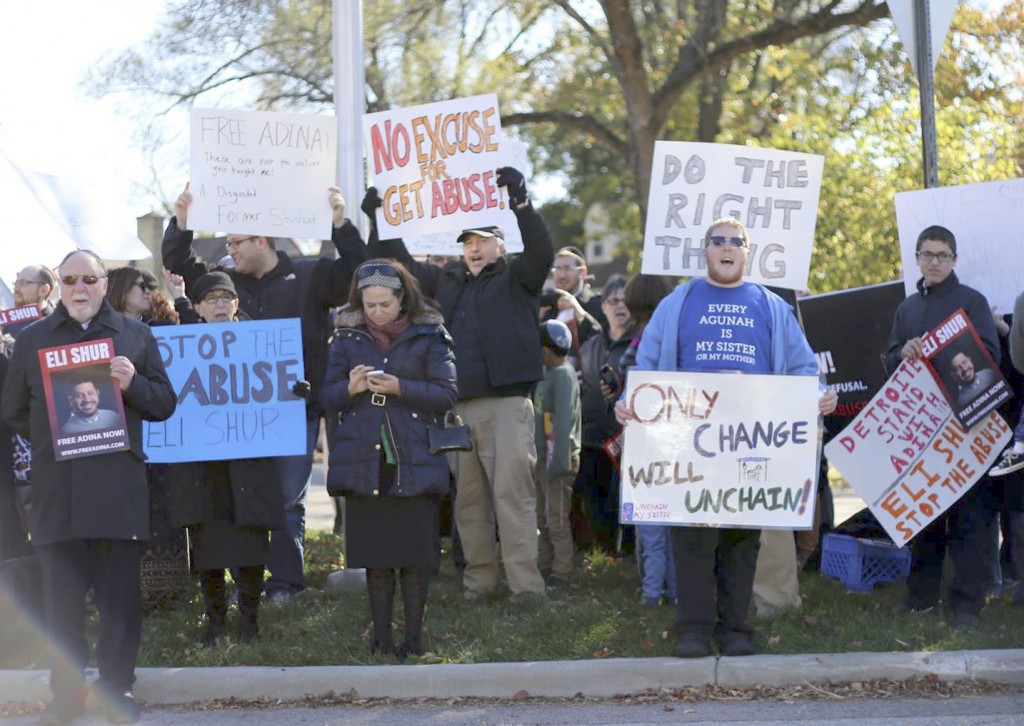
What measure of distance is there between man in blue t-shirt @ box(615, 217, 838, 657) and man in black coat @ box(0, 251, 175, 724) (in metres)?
2.24

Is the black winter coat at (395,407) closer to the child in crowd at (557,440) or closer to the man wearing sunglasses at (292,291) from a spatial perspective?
the man wearing sunglasses at (292,291)

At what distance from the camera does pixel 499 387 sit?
8016 millimetres

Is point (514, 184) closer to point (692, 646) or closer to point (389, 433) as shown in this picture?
point (389, 433)

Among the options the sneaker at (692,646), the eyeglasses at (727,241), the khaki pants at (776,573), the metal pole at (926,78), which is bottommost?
the sneaker at (692,646)

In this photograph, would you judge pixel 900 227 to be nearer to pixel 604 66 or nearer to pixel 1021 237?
pixel 1021 237

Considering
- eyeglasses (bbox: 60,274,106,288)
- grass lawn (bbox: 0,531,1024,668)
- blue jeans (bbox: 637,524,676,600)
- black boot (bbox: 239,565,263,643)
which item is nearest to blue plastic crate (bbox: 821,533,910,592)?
grass lawn (bbox: 0,531,1024,668)

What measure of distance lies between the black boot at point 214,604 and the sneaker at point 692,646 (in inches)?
90.4

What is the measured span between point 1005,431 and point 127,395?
14.3ft

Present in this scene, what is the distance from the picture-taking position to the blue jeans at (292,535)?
8.22 meters

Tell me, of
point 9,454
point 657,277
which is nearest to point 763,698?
point 657,277

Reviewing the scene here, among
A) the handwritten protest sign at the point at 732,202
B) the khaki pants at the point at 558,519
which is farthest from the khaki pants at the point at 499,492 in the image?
the handwritten protest sign at the point at 732,202

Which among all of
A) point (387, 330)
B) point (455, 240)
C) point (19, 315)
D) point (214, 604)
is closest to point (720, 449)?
point (387, 330)

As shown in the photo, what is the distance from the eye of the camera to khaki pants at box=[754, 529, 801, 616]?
7730 mm

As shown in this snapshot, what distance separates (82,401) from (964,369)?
4241 mm
